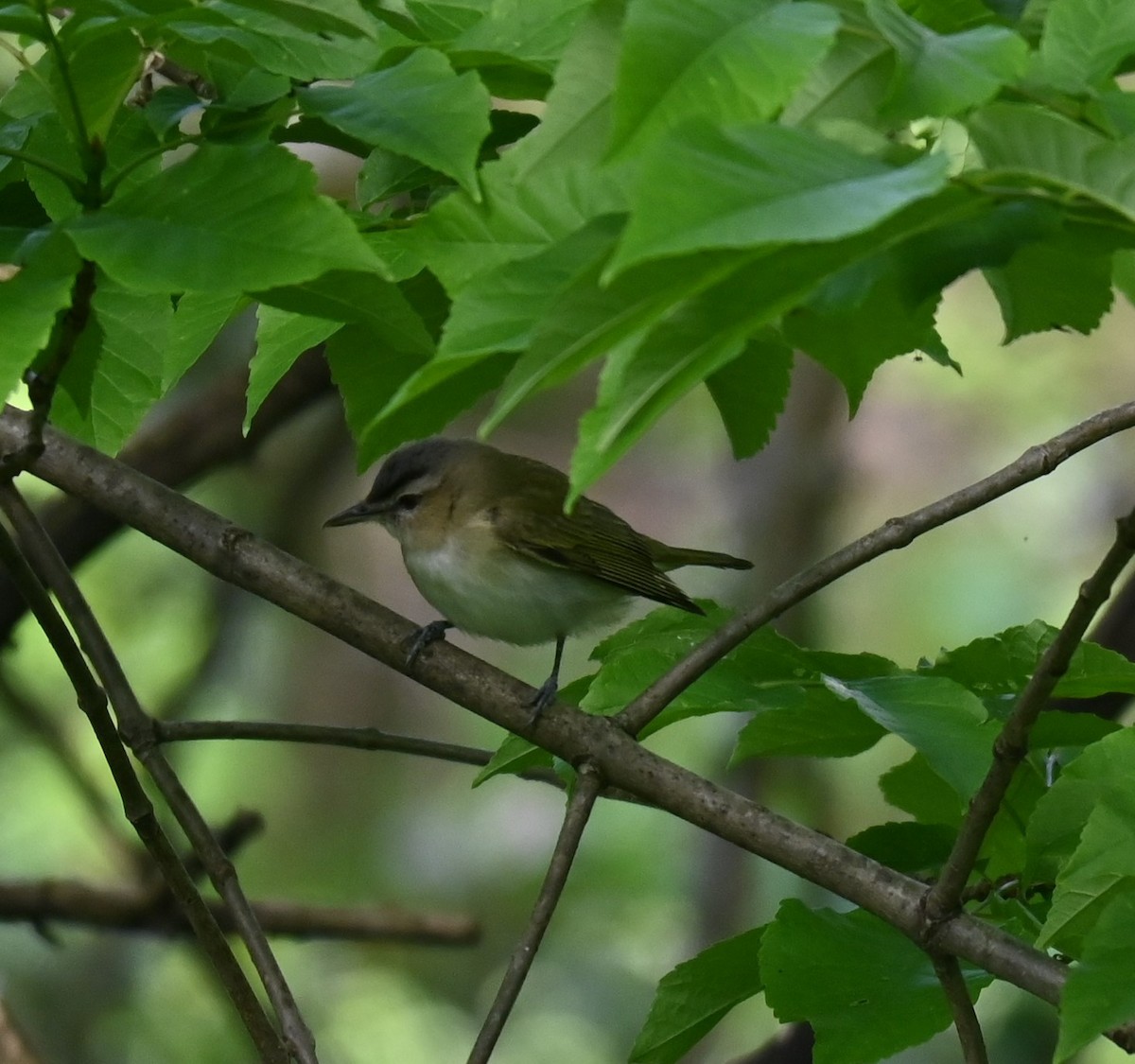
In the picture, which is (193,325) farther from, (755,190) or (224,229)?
(755,190)

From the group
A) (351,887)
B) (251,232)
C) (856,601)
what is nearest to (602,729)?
(251,232)

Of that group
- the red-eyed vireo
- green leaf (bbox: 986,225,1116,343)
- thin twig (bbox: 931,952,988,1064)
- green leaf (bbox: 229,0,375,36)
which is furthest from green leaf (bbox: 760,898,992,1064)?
the red-eyed vireo

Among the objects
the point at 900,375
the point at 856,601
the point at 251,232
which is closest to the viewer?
the point at 251,232

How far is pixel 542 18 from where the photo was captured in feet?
3.72

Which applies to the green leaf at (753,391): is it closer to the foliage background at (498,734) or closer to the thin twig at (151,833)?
the thin twig at (151,833)

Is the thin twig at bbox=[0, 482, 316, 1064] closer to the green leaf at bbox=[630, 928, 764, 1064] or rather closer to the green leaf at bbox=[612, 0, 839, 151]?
the green leaf at bbox=[630, 928, 764, 1064]

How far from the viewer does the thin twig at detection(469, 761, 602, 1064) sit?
3.73 feet

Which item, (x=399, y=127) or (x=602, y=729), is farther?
(x=602, y=729)

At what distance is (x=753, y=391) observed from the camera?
1432mm

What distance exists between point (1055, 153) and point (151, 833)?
109cm

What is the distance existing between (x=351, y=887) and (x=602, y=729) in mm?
3225

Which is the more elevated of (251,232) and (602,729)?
(251,232)

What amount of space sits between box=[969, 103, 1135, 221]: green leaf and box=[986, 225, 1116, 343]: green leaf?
488mm

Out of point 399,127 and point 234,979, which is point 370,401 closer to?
point 399,127
